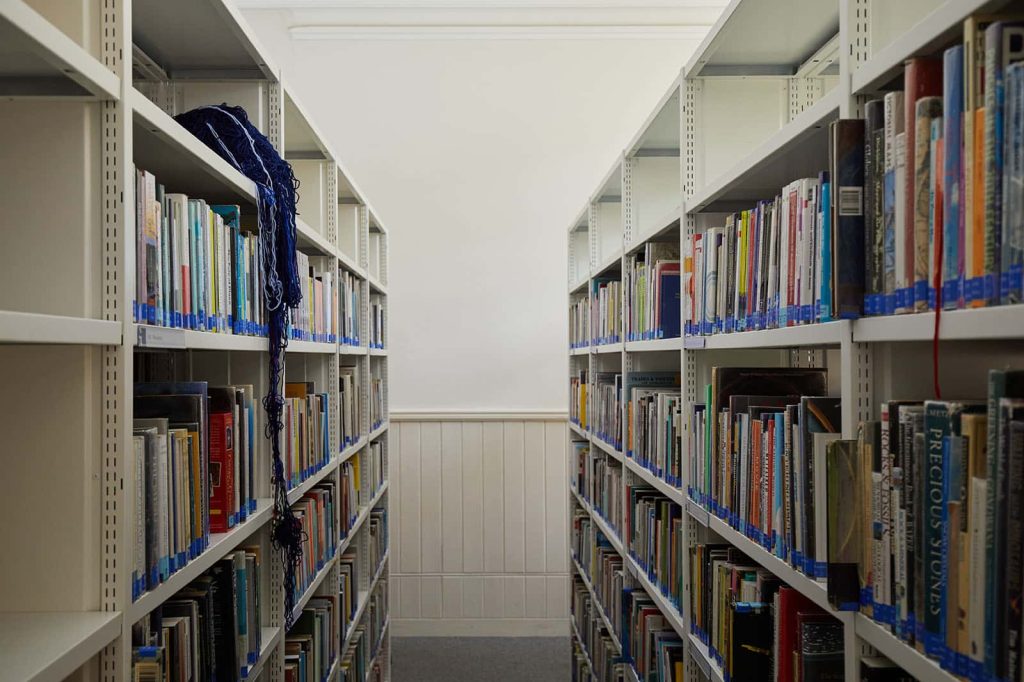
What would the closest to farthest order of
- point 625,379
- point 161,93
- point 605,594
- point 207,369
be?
point 207,369, point 161,93, point 625,379, point 605,594

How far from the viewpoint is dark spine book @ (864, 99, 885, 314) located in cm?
116

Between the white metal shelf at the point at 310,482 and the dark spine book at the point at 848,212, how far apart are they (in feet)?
5.34

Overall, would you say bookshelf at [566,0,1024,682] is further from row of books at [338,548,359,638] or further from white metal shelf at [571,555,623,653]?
row of books at [338,548,359,638]

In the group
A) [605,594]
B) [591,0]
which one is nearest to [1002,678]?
[605,594]

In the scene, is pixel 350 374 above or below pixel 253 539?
above

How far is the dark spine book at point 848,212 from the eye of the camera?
1.19 meters

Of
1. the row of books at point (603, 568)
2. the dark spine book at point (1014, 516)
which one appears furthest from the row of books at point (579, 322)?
the dark spine book at point (1014, 516)

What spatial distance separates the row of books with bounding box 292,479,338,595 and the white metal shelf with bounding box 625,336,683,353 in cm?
116

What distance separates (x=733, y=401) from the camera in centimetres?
182

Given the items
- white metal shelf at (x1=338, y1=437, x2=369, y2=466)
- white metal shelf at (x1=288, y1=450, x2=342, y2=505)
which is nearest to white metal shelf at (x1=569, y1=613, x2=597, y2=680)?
white metal shelf at (x1=338, y1=437, x2=369, y2=466)

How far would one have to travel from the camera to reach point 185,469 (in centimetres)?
156

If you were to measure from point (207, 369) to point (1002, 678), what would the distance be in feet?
5.95

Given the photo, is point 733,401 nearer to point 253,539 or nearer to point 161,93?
point 253,539

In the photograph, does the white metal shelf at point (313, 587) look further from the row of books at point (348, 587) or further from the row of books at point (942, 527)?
the row of books at point (942, 527)
